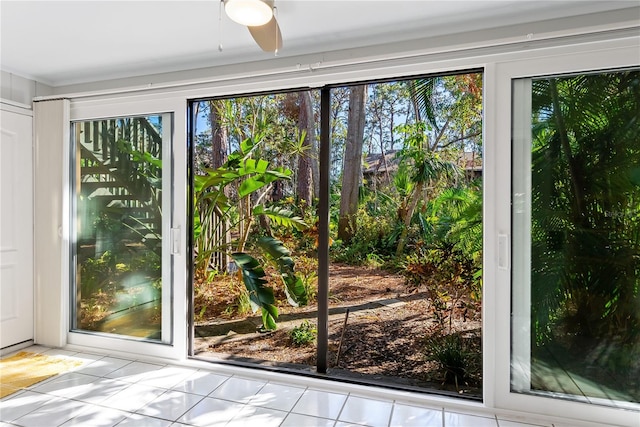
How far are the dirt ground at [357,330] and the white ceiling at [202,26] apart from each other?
2.22 metres

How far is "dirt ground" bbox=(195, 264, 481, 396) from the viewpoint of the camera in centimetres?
318

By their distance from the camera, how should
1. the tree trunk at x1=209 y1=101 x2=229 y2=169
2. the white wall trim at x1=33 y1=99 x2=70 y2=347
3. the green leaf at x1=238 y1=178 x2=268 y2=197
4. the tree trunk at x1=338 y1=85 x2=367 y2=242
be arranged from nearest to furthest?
the white wall trim at x1=33 y1=99 x2=70 y2=347 → the green leaf at x1=238 y1=178 x2=268 y2=197 → the tree trunk at x1=338 y1=85 x2=367 y2=242 → the tree trunk at x1=209 y1=101 x2=229 y2=169

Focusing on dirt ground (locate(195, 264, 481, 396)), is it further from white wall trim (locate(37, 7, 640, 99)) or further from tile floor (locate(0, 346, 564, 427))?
white wall trim (locate(37, 7, 640, 99))

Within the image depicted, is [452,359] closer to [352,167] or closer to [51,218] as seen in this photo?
[352,167]

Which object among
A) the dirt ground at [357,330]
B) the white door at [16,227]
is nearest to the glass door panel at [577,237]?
the dirt ground at [357,330]

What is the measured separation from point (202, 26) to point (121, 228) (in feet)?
5.67

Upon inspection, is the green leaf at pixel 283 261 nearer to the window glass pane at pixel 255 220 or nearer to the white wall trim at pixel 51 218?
the window glass pane at pixel 255 220

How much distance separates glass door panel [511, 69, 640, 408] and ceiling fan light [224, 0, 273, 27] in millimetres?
1485

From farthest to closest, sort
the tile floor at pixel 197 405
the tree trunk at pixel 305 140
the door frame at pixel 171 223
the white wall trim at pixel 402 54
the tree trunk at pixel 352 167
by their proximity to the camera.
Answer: the tree trunk at pixel 305 140, the tree trunk at pixel 352 167, the door frame at pixel 171 223, the tile floor at pixel 197 405, the white wall trim at pixel 402 54

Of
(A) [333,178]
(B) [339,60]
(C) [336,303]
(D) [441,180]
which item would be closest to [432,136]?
(D) [441,180]

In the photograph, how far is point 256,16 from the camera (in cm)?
145

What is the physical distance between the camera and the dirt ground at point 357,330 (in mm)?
3182

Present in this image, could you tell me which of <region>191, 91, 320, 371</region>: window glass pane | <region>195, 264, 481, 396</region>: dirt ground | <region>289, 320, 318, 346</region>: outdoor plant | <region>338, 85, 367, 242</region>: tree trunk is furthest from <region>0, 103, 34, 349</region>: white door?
<region>338, 85, 367, 242</region>: tree trunk

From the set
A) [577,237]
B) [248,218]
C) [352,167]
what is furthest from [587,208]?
[248,218]
